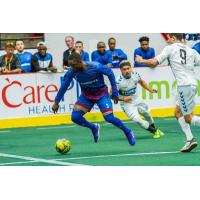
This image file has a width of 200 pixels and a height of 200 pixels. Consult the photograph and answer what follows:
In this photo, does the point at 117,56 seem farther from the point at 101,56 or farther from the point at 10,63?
the point at 10,63

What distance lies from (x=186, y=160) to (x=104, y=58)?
1076 centimetres

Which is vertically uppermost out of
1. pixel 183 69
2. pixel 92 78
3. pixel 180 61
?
pixel 180 61

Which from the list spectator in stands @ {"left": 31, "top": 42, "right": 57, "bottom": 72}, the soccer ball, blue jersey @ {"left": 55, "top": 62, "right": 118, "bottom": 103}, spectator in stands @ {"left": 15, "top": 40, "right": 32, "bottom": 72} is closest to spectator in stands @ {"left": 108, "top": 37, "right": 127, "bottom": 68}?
spectator in stands @ {"left": 31, "top": 42, "right": 57, "bottom": 72}

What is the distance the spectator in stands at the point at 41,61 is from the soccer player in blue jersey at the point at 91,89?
6773 mm

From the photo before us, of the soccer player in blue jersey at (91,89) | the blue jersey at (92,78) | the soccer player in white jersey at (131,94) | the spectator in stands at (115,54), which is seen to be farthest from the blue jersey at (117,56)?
the blue jersey at (92,78)

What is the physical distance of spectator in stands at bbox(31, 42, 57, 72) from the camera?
94.3 ft

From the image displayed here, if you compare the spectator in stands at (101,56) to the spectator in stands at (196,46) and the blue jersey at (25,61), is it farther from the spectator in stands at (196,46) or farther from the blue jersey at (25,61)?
the spectator in stands at (196,46)

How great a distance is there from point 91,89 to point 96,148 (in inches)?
61.1

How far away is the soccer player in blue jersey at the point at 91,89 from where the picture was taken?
839 inches

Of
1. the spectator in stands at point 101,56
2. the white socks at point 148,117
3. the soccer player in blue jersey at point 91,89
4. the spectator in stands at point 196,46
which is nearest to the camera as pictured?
the soccer player in blue jersey at point 91,89

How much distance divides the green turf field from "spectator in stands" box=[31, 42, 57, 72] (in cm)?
173

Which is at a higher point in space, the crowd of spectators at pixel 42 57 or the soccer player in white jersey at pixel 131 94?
the crowd of spectators at pixel 42 57

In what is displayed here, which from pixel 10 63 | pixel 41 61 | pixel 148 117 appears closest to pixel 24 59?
pixel 41 61

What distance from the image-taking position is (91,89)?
21.8 m
